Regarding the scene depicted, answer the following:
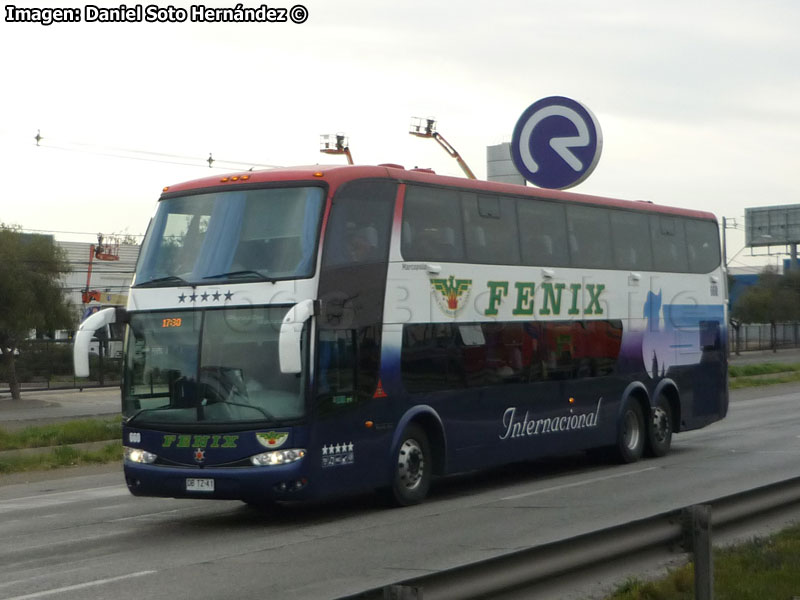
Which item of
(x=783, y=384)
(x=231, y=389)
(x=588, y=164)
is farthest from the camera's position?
(x=783, y=384)

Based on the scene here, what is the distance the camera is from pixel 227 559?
1041cm

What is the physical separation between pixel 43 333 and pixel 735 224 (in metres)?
68.8

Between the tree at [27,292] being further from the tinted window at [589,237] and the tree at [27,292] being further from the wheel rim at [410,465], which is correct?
the wheel rim at [410,465]

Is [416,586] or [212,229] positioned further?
[212,229]

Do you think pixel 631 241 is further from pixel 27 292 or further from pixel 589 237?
pixel 27 292

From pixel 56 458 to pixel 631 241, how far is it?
10.4 m

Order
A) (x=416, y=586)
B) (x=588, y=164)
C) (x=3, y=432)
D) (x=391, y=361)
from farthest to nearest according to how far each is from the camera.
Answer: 1. (x=3, y=432)
2. (x=588, y=164)
3. (x=391, y=361)
4. (x=416, y=586)

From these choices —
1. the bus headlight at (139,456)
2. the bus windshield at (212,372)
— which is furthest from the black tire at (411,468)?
the bus headlight at (139,456)

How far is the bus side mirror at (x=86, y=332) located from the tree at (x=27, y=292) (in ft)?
98.1

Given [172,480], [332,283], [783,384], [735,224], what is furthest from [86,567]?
[735,224]

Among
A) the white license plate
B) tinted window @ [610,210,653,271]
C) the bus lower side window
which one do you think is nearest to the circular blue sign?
tinted window @ [610,210,653,271]

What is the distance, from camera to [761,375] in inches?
1905

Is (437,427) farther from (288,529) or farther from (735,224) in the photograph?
(735,224)

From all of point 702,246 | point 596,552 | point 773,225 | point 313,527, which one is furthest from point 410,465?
point 773,225
